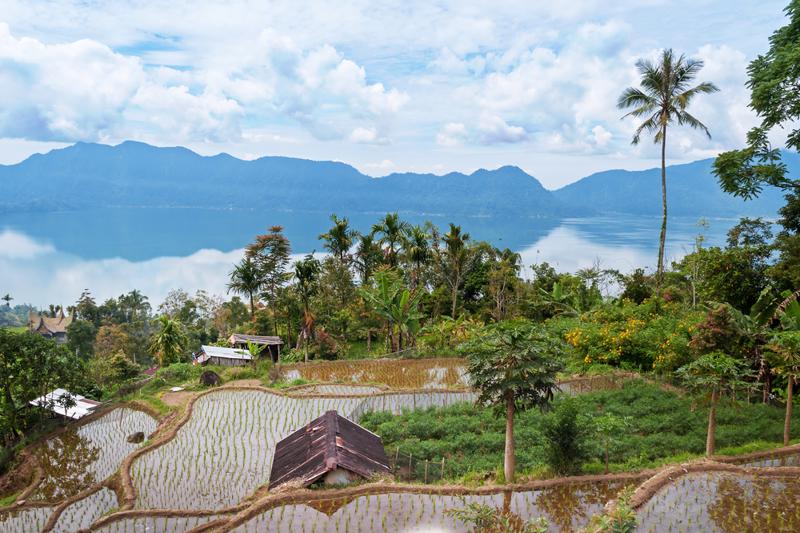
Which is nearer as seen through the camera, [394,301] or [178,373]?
[178,373]

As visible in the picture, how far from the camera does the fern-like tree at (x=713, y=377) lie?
32.0 feet

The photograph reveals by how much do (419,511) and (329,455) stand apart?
2.08 meters

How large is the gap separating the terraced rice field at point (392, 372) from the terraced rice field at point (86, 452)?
524cm

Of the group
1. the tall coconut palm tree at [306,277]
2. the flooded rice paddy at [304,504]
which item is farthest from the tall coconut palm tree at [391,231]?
the flooded rice paddy at [304,504]

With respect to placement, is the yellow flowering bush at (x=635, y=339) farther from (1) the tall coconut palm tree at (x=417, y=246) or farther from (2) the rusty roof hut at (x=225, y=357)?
(2) the rusty roof hut at (x=225, y=357)

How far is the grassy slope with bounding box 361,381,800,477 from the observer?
35.7 ft

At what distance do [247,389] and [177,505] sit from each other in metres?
7.34

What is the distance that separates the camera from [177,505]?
10695 mm

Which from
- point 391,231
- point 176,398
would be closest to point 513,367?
point 176,398

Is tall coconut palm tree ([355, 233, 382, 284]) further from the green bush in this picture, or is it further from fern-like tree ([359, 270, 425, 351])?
the green bush

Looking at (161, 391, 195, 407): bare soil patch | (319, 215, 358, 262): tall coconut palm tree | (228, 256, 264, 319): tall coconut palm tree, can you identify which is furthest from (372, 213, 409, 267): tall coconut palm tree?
(161, 391, 195, 407): bare soil patch

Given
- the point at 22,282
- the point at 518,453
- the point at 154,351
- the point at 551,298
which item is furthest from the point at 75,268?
the point at 518,453

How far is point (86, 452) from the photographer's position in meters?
14.6

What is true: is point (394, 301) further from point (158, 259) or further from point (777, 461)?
point (158, 259)
